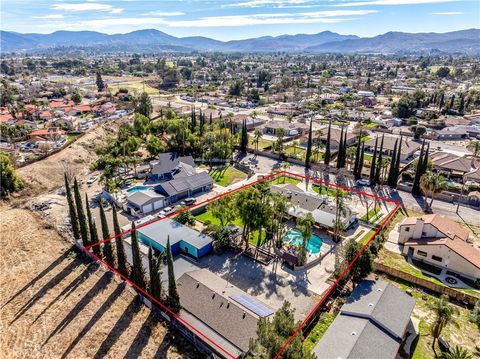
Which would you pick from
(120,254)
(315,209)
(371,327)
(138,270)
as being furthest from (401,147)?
(120,254)

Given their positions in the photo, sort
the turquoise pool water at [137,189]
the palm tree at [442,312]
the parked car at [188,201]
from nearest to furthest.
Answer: the palm tree at [442,312]
the parked car at [188,201]
the turquoise pool water at [137,189]

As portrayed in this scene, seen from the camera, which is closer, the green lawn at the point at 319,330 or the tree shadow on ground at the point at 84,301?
the green lawn at the point at 319,330

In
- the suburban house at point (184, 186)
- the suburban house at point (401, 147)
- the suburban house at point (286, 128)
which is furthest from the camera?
the suburban house at point (286, 128)

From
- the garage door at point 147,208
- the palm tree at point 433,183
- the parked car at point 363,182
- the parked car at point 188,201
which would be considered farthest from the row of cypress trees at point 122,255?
the parked car at point 363,182

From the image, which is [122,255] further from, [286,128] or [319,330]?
[286,128]

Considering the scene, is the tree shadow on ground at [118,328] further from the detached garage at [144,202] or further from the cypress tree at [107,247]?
the detached garage at [144,202]
